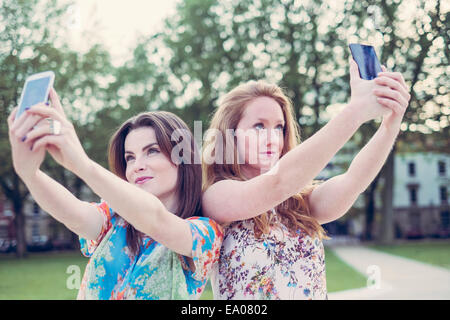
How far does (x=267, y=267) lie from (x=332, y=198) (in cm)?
35

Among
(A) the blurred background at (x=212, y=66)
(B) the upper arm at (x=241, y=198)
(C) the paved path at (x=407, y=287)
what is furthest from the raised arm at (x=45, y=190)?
(A) the blurred background at (x=212, y=66)

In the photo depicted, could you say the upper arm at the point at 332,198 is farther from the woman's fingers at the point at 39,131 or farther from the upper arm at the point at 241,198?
the woman's fingers at the point at 39,131

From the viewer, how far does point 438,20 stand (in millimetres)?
4258

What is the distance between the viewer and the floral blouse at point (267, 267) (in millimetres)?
1536

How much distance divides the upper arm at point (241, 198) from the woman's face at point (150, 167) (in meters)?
0.13

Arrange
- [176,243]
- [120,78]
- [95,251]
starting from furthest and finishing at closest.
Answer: [120,78] → [95,251] → [176,243]

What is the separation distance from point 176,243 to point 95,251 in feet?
1.03

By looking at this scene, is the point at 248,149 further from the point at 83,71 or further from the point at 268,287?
the point at 83,71

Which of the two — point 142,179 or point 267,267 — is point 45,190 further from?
point 267,267

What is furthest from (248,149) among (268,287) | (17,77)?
(17,77)

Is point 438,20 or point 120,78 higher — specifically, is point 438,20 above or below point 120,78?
below

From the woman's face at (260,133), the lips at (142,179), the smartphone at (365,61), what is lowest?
the lips at (142,179)

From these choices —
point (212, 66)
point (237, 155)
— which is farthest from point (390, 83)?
point (212, 66)
